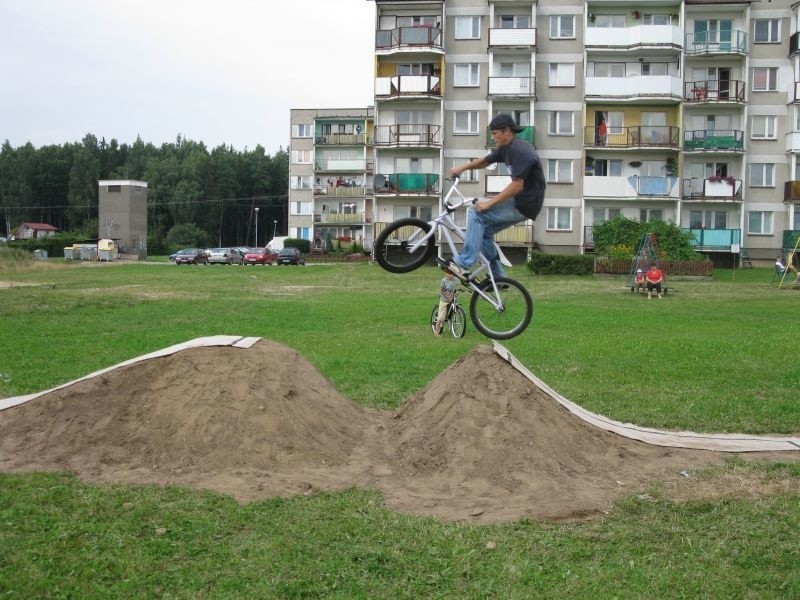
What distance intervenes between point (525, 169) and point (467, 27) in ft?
165

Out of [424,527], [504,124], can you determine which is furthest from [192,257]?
[424,527]

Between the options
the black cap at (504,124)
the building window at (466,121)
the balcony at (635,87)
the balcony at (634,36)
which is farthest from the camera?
the building window at (466,121)

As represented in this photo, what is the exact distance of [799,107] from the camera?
55531 millimetres

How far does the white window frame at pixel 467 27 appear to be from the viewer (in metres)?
56.9

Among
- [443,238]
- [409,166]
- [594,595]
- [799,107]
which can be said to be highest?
[799,107]

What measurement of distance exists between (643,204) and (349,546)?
53360 mm

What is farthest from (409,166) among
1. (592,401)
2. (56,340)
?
(592,401)

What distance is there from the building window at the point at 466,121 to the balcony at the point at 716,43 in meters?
14.9

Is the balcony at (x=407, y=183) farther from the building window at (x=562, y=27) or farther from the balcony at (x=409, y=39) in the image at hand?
the building window at (x=562, y=27)

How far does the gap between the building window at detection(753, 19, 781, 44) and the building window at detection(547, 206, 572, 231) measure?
17.4m

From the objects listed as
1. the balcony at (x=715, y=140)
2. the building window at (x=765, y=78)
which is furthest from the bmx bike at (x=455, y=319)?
the building window at (x=765, y=78)

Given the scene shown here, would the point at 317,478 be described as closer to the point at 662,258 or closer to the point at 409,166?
the point at 662,258

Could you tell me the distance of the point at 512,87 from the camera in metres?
55.6

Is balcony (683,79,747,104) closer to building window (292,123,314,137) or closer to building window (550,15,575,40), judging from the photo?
building window (550,15,575,40)
